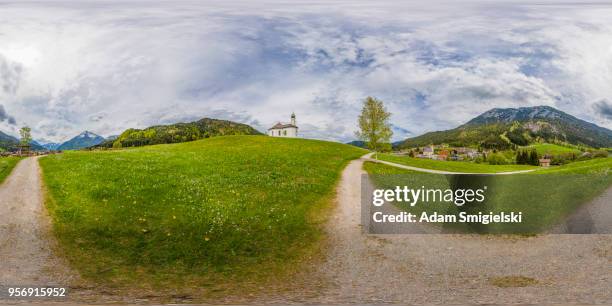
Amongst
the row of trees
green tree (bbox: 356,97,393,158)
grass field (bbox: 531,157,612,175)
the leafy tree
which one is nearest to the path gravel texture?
grass field (bbox: 531,157,612,175)

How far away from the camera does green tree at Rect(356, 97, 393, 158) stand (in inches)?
2183

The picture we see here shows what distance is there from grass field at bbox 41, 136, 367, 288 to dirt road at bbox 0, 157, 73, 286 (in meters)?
0.73

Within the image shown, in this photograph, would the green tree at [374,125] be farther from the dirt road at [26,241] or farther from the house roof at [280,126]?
the house roof at [280,126]

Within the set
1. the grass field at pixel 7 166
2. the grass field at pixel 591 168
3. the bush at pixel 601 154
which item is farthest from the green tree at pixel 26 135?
the bush at pixel 601 154

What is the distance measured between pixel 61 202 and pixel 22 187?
5957 mm

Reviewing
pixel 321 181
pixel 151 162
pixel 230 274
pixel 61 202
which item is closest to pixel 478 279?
pixel 230 274

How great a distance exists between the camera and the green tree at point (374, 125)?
182 ft

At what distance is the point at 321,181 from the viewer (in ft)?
113

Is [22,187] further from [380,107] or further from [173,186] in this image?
[380,107]

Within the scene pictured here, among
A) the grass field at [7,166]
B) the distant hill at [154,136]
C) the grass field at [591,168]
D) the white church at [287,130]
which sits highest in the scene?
the white church at [287,130]

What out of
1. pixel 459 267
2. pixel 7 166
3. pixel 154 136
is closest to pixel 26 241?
pixel 459 267

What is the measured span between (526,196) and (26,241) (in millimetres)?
30780

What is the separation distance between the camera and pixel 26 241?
20078 mm

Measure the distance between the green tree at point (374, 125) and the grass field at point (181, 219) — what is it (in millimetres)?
20298
